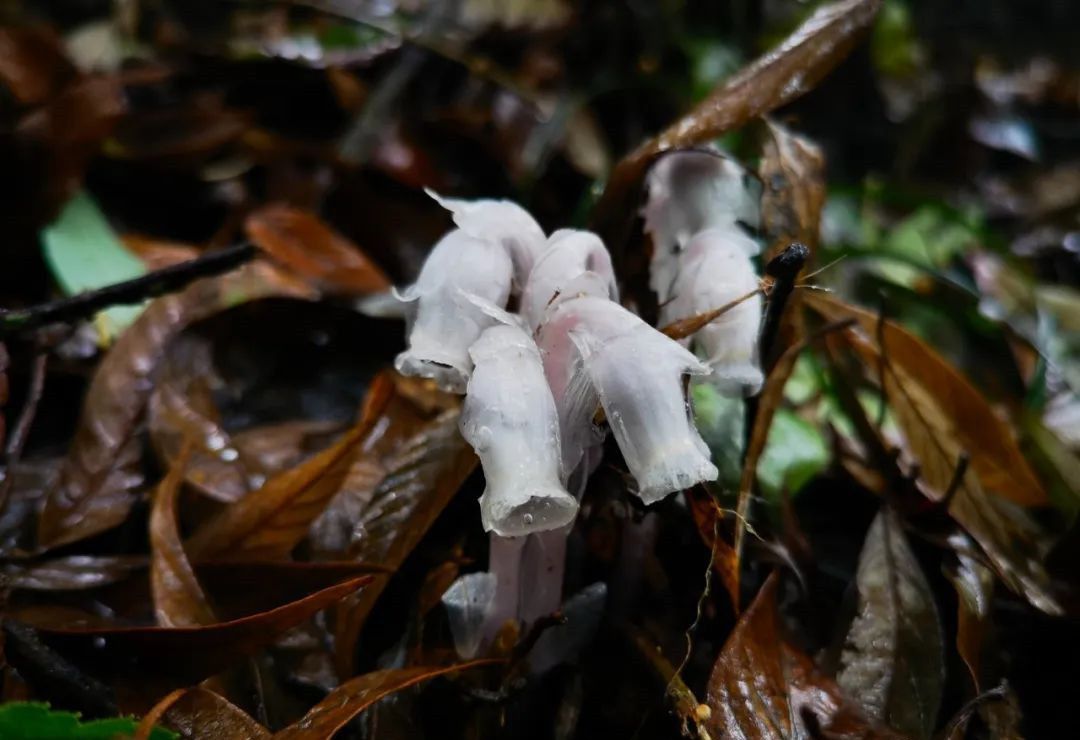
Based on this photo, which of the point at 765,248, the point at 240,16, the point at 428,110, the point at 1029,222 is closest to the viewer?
the point at 765,248

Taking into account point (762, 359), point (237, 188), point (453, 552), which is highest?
point (762, 359)

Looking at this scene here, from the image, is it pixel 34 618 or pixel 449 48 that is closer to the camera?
pixel 34 618

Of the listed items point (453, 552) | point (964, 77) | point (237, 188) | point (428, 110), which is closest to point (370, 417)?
point (453, 552)

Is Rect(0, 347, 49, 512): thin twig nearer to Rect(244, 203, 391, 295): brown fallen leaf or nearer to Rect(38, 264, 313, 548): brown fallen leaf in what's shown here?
Rect(38, 264, 313, 548): brown fallen leaf

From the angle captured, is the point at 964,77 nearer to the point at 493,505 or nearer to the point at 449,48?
the point at 449,48

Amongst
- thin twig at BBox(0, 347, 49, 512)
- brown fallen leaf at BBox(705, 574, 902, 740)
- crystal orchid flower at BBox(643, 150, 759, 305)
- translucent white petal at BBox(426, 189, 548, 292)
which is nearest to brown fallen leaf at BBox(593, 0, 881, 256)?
crystal orchid flower at BBox(643, 150, 759, 305)

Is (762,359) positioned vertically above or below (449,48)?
above

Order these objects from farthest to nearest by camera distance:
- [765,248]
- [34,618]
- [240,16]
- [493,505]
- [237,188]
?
1. [240,16]
2. [237,188]
3. [765,248]
4. [34,618]
5. [493,505]
